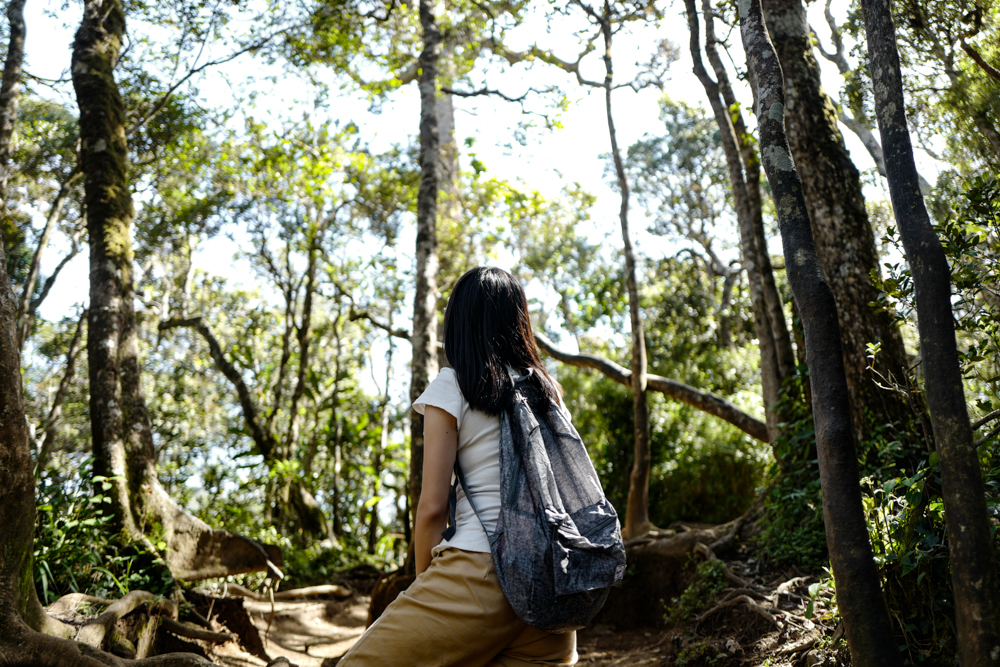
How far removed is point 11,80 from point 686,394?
29.0ft

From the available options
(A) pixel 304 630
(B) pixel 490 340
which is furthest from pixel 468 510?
(A) pixel 304 630

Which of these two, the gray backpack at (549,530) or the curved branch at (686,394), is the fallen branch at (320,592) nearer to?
the curved branch at (686,394)

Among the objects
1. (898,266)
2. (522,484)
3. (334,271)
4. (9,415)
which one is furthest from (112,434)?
(334,271)

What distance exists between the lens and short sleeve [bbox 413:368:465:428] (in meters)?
1.67

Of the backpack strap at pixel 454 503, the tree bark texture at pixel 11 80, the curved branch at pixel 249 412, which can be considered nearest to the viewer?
the backpack strap at pixel 454 503

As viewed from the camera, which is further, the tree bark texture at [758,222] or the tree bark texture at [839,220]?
the tree bark texture at [758,222]

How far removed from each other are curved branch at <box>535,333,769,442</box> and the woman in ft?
13.1

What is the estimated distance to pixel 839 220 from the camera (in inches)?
194

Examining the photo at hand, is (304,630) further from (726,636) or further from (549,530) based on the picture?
(549,530)

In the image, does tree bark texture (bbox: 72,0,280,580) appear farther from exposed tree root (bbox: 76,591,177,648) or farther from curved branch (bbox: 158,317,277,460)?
curved branch (bbox: 158,317,277,460)

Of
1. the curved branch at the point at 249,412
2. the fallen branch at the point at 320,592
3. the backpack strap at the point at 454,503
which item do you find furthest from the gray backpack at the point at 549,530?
the curved branch at the point at 249,412

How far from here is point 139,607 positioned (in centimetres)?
418

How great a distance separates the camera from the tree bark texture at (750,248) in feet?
19.5

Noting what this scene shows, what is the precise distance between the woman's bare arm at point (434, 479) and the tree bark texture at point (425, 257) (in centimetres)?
370
